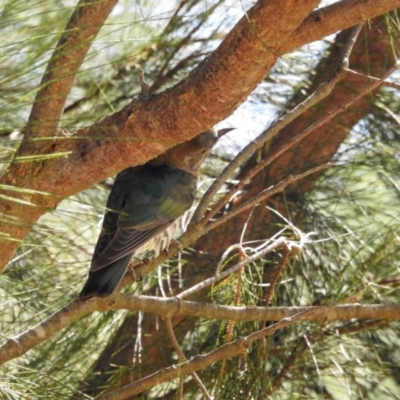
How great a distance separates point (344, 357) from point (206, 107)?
122cm

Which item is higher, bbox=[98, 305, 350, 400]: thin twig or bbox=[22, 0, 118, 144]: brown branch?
bbox=[22, 0, 118, 144]: brown branch

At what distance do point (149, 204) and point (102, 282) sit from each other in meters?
0.57

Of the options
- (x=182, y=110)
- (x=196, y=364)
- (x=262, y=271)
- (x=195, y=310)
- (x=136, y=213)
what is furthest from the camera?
(x=136, y=213)

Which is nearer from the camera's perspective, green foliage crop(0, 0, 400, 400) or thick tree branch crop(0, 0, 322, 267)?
thick tree branch crop(0, 0, 322, 267)

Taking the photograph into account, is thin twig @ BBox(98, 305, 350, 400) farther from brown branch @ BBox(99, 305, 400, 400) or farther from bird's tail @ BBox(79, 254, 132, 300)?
bird's tail @ BBox(79, 254, 132, 300)

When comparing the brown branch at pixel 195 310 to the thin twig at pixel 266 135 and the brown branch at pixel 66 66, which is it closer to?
the thin twig at pixel 266 135

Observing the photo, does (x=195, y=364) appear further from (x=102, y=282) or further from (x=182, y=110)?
(x=182, y=110)

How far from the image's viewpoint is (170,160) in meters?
2.69

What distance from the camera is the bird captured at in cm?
231

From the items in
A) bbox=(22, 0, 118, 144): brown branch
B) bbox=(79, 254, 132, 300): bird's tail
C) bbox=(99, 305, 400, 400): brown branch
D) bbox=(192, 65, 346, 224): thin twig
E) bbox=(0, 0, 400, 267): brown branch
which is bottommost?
bbox=(99, 305, 400, 400): brown branch

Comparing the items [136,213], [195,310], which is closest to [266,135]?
[195,310]

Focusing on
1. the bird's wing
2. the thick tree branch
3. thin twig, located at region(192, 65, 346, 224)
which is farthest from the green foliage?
the thick tree branch

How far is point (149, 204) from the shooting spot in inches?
101

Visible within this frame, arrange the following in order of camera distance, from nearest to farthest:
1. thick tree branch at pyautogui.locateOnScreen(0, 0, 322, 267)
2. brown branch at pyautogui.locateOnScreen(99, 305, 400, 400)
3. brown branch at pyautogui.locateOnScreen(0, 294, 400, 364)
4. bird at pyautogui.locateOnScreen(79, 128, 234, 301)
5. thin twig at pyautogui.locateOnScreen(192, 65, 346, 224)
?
1. thick tree branch at pyautogui.locateOnScreen(0, 0, 322, 267)
2. brown branch at pyautogui.locateOnScreen(99, 305, 400, 400)
3. brown branch at pyautogui.locateOnScreen(0, 294, 400, 364)
4. thin twig at pyautogui.locateOnScreen(192, 65, 346, 224)
5. bird at pyautogui.locateOnScreen(79, 128, 234, 301)
